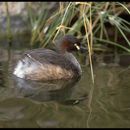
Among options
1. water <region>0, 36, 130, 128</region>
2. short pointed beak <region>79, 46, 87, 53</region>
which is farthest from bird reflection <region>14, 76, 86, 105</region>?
short pointed beak <region>79, 46, 87, 53</region>

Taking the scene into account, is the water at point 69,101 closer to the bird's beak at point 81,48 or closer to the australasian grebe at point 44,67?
the australasian grebe at point 44,67

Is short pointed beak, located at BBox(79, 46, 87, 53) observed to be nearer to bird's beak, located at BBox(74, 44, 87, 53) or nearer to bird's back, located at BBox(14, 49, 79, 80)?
bird's beak, located at BBox(74, 44, 87, 53)

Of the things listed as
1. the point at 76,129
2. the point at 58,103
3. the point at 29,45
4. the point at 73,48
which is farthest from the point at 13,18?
the point at 76,129

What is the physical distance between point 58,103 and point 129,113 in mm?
853

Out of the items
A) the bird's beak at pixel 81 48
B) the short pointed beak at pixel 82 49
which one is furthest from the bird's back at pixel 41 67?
the short pointed beak at pixel 82 49

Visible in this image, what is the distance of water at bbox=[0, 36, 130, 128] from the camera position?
5.07 meters

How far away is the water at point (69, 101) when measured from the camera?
5.07 m

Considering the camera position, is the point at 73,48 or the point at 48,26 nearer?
the point at 73,48

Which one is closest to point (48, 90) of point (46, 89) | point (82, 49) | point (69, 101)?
point (46, 89)

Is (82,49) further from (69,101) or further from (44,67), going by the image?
(69,101)

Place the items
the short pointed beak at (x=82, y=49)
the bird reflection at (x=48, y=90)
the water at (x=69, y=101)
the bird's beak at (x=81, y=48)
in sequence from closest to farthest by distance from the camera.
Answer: the water at (x=69, y=101)
the bird reflection at (x=48, y=90)
the bird's beak at (x=81, y=48)
the short pointed beak at (x=82, y=49)

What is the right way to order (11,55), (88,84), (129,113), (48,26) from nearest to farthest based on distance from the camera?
(129,113), (88,84), (11,55), (48,26)

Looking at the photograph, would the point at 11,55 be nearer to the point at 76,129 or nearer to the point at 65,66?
the point at 65,66

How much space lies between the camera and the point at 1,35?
29.7 ft
